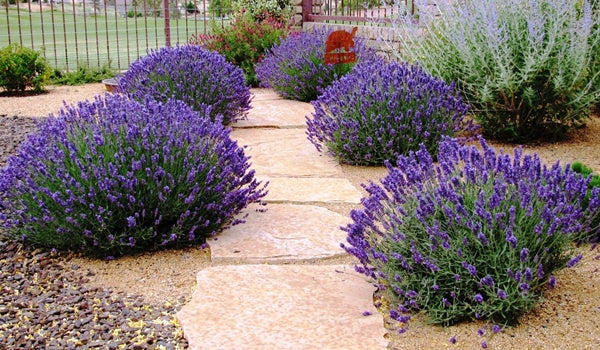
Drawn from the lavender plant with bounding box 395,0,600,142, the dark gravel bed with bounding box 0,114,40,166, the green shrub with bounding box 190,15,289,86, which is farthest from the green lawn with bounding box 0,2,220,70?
the lavender plant with bounding box 395,0,600,142

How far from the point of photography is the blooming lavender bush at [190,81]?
5805 millimetres

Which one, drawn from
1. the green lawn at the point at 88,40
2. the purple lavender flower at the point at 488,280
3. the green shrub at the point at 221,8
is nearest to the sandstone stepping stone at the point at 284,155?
the purple lavender flower at the point at 488,280

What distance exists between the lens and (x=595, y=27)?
18.4 ft

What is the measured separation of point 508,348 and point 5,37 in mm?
17422

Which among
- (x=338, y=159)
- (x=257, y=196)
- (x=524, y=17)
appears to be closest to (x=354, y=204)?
(x=257, y=196)

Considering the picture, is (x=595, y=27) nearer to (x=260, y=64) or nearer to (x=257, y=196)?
(x=257, y=196)

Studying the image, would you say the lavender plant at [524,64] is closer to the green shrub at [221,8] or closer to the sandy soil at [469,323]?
the sandy soil at [469,323]

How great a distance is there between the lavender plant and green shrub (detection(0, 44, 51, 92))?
5660 mm

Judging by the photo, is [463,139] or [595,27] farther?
[595,27]

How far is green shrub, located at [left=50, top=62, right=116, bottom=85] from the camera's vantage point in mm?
9781

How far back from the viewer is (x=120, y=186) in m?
3.12

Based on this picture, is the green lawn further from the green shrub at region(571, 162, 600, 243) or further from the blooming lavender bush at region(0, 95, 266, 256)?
the green shrub at region(571, 162, 600, 243)

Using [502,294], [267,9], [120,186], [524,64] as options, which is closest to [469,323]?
[502,294]

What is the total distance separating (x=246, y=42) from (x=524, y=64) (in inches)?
209
